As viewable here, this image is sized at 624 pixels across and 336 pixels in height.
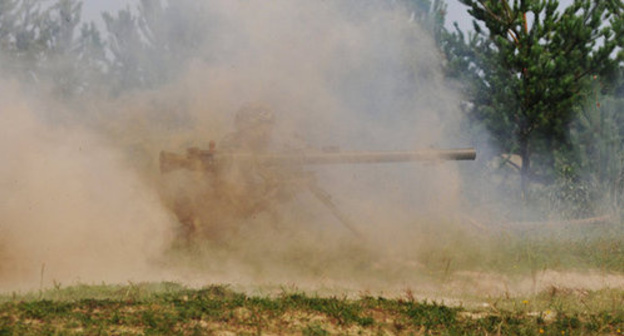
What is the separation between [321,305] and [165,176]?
4.56m

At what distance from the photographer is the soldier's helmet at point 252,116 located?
34.4ft

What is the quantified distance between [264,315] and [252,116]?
16.3 feet

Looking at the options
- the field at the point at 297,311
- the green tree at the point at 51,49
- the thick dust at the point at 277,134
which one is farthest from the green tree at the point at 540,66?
the green tree at the point at 51,49

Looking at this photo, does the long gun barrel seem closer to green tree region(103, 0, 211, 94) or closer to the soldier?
the soldier

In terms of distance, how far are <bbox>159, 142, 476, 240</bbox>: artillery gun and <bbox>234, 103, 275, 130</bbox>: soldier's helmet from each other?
74cm

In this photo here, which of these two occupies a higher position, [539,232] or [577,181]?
[577,181]

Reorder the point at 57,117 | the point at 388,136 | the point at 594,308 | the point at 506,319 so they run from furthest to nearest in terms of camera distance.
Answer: the point at 388,136 < the point at 57,117 < the point at 594,308 < the point at 506,319

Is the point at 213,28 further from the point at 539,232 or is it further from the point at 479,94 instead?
the point at 539,232

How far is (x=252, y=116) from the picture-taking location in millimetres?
10500

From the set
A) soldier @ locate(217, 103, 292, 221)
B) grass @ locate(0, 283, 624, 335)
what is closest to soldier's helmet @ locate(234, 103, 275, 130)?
soldier @ locate(217, 103, 292, 221)

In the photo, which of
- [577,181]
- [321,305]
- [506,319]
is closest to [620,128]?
[577,181]

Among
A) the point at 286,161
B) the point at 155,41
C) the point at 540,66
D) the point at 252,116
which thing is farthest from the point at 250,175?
the point at 155,41

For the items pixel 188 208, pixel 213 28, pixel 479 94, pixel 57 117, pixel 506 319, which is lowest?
pixel 506 319

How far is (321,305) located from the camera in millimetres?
6355
